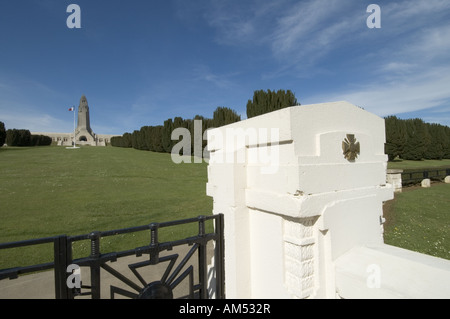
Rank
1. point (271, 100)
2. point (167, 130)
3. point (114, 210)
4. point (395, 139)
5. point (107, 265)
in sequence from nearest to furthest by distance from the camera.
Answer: point (107, 265), point (114, 210), point (271, 100), point (395, 139), point (167, 130)

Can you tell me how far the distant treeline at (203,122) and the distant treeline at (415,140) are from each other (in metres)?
22.8

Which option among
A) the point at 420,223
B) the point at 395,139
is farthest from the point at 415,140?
the point at 420,223

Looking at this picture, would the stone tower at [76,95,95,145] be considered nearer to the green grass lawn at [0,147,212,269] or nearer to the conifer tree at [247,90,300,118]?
the green grass lawn at [0,147,212,269]

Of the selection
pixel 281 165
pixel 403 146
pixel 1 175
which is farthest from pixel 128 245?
pixel 403 146

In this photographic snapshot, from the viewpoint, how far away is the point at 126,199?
1258 cm

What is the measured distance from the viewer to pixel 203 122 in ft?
126

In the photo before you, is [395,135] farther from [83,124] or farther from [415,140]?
[83,124]

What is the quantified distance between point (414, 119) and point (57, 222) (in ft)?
186

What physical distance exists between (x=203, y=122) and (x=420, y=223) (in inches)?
1291

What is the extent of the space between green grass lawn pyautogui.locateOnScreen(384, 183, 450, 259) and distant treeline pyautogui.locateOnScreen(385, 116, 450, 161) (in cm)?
3049

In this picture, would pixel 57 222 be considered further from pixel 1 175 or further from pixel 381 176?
pixel 1 175

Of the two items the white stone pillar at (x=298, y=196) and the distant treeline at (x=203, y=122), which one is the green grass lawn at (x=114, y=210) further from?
the distant treeline at (x=203, y=122)

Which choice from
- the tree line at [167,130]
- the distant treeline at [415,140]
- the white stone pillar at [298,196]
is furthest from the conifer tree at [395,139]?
the white stone pillar at [298,196]

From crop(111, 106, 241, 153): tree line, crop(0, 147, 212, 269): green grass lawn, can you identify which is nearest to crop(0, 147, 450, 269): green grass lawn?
crop(0, 147, 212, 269): green grass lawn
